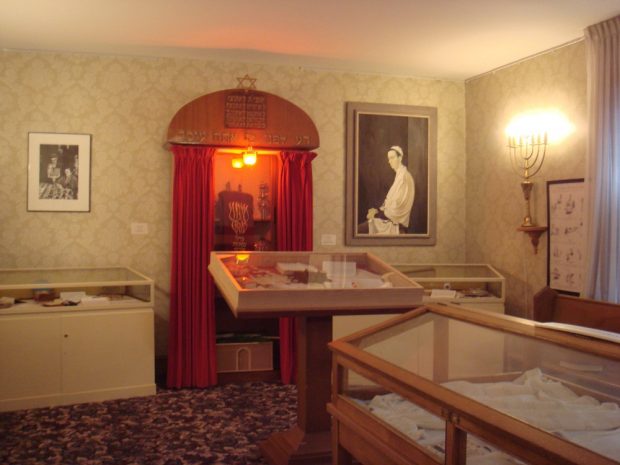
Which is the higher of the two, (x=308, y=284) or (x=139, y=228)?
(x=139, y=228)

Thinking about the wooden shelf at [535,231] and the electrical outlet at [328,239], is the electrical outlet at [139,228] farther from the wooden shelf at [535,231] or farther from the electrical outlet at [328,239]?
the wooden shelf at [535,231]

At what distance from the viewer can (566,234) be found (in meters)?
5.05

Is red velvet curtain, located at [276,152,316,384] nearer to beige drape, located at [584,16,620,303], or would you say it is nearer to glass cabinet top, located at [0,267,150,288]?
glass cabinet top, located at [0,267,150,288]

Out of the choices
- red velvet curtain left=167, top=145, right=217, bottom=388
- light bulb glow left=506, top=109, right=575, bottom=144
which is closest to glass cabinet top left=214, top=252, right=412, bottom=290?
red velvet curtain left=167, top=145, right=217, bottom=388

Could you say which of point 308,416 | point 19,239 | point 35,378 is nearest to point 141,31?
point 19,239

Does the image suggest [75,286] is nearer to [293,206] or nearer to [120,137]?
[120,137]

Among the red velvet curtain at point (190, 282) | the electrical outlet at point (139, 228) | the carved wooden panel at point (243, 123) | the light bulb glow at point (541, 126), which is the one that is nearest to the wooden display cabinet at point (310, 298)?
the red velvet curtain at point (190, 282)

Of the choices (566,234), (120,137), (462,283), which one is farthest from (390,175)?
(120,137)

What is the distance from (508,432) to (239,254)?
2.61m

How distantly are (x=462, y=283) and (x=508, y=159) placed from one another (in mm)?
1310

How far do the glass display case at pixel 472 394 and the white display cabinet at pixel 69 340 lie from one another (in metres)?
Result: 3.04

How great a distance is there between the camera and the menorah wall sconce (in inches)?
205

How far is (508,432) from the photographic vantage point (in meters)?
1.42

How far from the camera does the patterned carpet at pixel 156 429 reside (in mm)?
3725
